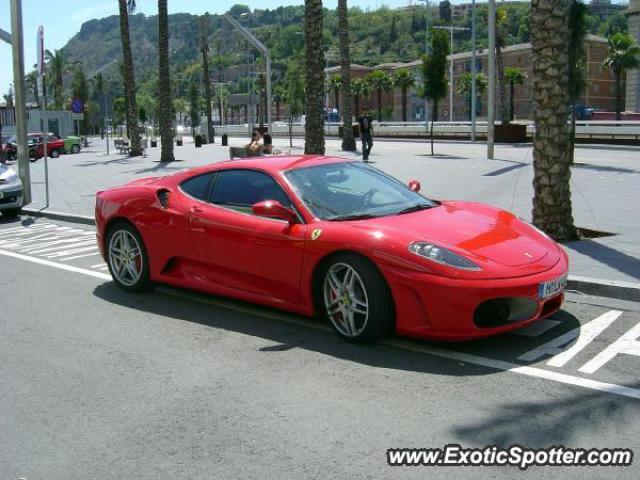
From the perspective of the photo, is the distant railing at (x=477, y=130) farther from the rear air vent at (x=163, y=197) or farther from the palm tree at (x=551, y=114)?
the rear air vent at (x=163, y=197)

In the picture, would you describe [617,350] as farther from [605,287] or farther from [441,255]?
[605,287]

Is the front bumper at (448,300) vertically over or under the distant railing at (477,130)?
under

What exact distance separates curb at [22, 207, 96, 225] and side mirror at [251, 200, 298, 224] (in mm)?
7642

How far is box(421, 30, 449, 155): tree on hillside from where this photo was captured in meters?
30.0

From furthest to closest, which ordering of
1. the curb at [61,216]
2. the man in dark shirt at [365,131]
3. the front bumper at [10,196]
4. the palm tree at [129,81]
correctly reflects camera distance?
the palm tree at [129,81], the man in dark shirt at [365,131], the front bumper at [10,196], the curb at [61,216]

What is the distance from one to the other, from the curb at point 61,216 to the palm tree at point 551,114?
7.41m

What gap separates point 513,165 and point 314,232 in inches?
686

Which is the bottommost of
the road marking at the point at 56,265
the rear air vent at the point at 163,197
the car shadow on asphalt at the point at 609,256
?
the road marking at the point at 56,265

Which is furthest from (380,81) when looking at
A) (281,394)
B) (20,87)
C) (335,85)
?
(281,394)

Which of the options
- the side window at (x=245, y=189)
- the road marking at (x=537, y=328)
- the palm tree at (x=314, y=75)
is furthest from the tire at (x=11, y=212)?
the road marking at (x=537, y=328)

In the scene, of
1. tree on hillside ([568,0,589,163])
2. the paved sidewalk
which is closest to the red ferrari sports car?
the paved sidewalk

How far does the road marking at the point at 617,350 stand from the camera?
16.5 ft

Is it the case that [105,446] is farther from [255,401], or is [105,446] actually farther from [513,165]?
[513,165]

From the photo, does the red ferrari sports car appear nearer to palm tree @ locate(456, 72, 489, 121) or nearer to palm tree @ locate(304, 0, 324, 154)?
palm tree @ locate(304, 0, 324, 154)
